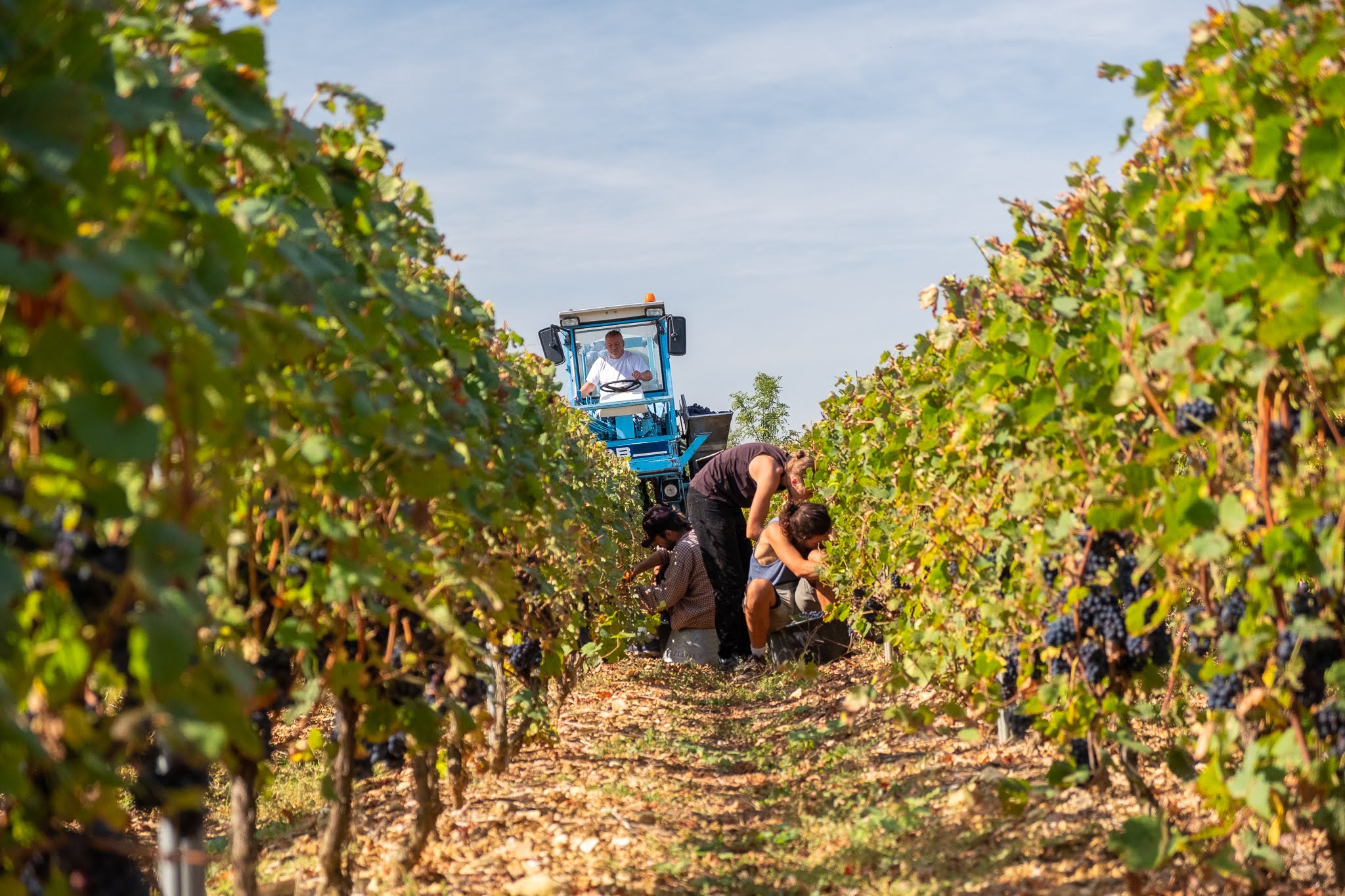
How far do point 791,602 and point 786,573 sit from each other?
20 cm

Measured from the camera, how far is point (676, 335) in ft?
49.9

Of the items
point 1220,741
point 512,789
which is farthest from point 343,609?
point 512,789

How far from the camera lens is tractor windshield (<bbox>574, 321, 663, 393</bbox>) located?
1578 cm

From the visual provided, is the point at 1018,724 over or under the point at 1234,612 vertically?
under

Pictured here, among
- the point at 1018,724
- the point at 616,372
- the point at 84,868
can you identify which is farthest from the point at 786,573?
the point at 616,372

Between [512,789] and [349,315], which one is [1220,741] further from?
[512,789]

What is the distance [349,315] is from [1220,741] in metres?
1.74

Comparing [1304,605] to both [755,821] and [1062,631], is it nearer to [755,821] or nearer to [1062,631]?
[1062,631]

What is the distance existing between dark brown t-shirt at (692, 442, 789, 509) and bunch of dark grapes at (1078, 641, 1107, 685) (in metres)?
5.82

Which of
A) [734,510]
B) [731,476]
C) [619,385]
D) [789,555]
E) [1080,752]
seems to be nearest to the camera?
[1080,752]

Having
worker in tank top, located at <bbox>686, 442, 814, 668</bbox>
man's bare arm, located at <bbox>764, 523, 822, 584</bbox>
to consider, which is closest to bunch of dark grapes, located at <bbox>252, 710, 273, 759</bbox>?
man's bare arm, located at <bbox>764, 523, 822, 584</bbox>

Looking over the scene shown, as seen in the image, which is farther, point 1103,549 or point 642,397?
point 642,397

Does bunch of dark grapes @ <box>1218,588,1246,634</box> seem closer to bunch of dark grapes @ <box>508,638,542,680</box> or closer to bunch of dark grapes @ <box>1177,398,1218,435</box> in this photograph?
bunch of dark grapes @ <box>1177,398,1218,435</box>

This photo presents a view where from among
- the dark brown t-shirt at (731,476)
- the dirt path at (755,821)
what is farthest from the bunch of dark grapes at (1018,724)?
the dark brown t-shirt at (731,476)
